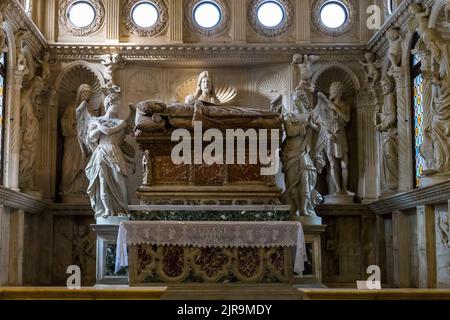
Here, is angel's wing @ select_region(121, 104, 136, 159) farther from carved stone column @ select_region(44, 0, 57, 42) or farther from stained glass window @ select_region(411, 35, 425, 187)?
stained glass window @ select_region(411, 35, 425, 187)

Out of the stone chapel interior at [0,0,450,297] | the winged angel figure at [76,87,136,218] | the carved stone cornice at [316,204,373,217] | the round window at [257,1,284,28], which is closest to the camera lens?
the stone chapel interior at [0,0,450,297]

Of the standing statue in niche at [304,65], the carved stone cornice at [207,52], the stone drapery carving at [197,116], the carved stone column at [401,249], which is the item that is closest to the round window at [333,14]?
the carved stone cornice at [207,52]

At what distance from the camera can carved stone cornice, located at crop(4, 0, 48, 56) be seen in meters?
12.7

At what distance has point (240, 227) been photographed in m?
11.3

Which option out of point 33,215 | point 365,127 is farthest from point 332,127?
point 33,215

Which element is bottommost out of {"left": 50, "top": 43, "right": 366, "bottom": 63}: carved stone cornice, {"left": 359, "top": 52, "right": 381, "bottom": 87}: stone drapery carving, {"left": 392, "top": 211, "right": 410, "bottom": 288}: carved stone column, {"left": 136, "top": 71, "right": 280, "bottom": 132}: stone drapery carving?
{"left": 392, "top": 211, "right": 410, "bottom": 288}: carved stone column

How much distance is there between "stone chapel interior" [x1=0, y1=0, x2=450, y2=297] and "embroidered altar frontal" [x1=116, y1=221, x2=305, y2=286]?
0.8 inches

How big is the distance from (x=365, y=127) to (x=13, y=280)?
7.12 m

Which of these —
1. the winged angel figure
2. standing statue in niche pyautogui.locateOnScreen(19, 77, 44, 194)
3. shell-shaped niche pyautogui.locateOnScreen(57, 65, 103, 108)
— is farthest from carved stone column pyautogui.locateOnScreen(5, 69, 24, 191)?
shell-shaped niche pyautogui.locateOnScreen(57, 65, 103, 108)

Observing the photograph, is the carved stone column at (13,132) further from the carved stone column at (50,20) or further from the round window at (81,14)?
the round window at (81,14)

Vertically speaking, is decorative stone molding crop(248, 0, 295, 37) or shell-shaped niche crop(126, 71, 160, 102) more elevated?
decorative stone molding crop(248, 0, 295, 37)

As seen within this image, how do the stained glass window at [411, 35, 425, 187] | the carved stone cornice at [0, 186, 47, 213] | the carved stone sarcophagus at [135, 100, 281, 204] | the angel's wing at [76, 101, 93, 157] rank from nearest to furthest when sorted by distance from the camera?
the carved stone cornice at [0, 186, 47, 213] → the carved stone sarcophagus at [135, 100, 281, 204] → the stained glass window at [411, 35, 425, 187] → the angel's wing at [76, 101, 93, 157]
